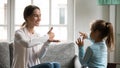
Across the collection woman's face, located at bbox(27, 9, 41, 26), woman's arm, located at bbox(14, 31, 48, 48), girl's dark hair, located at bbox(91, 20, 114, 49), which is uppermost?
woman's face, located at bbox(27, 9, 41, 26)

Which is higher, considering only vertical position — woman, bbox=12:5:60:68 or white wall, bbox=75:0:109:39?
white wall, bbox=75:0:109:39

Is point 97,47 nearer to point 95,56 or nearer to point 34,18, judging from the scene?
point 95,56

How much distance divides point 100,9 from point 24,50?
1710 mm

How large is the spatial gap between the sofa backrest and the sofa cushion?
0.47 m

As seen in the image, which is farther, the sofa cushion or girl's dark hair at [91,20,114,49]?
the sofa cushion

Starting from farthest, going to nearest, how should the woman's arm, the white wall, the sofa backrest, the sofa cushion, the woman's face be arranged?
1. the white wall
2. the sofa backrest
3. the sofa cushion
4. the woman's face
5. the woman's arm

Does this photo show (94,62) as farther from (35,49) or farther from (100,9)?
(100,9)

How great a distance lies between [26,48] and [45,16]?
148cm

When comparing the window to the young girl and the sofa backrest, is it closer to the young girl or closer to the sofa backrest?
the sofa backrest

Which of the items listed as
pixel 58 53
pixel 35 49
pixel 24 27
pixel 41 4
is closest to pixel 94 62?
pixel 35 49

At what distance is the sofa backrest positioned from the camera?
3506mm

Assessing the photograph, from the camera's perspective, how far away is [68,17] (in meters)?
3.87

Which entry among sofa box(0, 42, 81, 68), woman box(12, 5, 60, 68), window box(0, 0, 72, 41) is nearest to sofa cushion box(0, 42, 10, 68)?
sofa box(0, 42, 81, 68)

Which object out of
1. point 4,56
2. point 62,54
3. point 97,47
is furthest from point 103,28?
point 4,56
